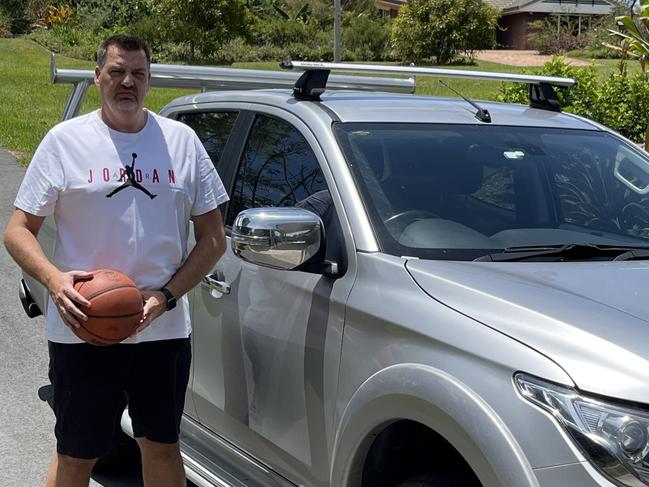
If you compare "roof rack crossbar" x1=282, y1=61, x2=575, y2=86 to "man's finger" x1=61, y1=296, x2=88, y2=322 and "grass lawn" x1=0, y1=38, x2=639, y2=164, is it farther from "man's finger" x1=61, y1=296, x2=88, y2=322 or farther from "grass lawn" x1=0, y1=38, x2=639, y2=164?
"grass lawn" x1=0, y1=38, x2=639, y2=164

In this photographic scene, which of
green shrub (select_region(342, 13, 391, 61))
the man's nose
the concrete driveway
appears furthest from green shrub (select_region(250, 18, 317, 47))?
the man's nose

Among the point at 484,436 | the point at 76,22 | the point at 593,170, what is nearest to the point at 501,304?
the point at 484,436

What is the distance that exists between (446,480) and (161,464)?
1259 mm

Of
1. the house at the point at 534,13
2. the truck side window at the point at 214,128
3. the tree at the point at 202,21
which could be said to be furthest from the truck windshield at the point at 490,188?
the house at the point at 534,13

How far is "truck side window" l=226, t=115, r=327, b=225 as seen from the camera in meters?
3.60

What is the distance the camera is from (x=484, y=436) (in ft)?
7.64

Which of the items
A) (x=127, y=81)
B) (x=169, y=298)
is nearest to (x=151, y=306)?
(x=169, y=298)

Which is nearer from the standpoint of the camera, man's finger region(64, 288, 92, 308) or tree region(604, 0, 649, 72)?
man's finger region(64, 288, 92, 308)

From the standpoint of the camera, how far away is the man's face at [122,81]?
3.30 meters

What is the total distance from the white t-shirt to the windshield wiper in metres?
1.06

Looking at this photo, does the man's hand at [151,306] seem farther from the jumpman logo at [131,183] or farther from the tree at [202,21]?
the tree at [202,21]

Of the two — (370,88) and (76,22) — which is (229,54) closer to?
(76,22)

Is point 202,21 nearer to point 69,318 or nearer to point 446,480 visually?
point 69,318

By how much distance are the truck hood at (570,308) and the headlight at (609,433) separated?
36 mm
